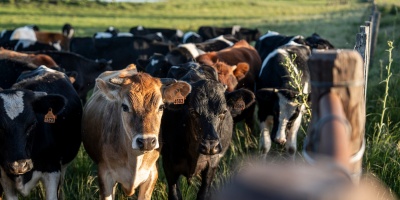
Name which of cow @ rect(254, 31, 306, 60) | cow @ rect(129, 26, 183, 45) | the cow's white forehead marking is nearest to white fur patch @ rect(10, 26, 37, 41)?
cow @ rect(129, 26, 183, 45)

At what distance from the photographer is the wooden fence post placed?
6.89 feet

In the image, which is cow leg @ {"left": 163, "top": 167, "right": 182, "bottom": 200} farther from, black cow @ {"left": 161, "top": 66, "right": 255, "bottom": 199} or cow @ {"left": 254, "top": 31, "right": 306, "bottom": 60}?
cow @ {"left": 254, "top": 31, "right": 306, "bottom": 60}

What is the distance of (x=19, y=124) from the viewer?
5.82 metres

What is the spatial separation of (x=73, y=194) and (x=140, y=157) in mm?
1693

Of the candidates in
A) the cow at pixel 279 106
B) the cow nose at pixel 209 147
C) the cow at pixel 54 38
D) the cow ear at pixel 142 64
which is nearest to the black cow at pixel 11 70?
the cow ear at pixel 142 64

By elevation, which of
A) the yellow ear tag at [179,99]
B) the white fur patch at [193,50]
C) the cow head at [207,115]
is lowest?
the white fur patch at [193,50]

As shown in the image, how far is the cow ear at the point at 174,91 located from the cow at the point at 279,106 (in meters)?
1.91

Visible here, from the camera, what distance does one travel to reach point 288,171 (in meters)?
1.30

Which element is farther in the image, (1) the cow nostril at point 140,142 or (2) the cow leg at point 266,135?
(2) the cow leg at point 266,135

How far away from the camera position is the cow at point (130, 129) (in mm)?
5406

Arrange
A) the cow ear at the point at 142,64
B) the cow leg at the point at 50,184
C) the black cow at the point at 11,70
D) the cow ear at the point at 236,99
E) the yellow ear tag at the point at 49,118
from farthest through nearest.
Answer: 1. the cow ear at the point at 142,64
2. the black cow at the point at 11,70
3. the cow ear at the point at 236,99
4. the cow leg at the point at 50,184
5. the yellow ear tag at the point at 49,118

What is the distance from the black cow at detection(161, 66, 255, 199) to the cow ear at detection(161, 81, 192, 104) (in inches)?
8.6

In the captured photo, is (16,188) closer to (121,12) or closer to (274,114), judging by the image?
(274,114)

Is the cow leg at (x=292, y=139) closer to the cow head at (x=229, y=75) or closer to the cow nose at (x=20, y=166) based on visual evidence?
the cow head at (x=229, y=75)
